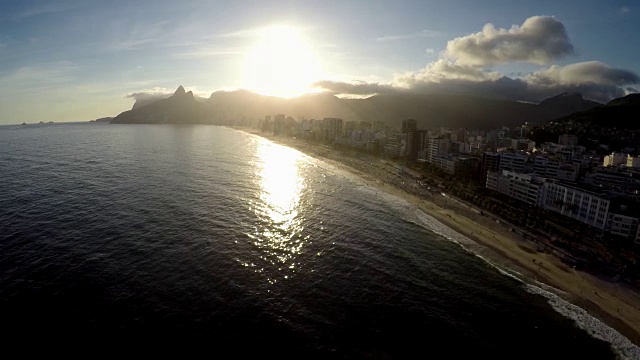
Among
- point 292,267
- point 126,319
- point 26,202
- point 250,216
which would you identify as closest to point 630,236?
point 292,267

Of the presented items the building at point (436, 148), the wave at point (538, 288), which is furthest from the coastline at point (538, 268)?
the building at point (436, 148)

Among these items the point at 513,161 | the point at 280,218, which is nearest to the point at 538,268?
the point at 280,218

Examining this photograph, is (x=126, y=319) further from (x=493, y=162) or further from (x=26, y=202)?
(x=493, y=162)

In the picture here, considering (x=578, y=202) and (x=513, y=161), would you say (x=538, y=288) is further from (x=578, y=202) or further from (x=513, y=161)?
(x=513, y=161)

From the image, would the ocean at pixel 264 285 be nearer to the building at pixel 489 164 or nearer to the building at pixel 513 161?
the building at pixel 489 164

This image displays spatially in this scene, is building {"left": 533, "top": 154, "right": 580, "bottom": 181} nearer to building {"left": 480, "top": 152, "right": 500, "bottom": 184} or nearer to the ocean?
building {"left": 480, "top": 152, "right": 500, "bottom": 184}

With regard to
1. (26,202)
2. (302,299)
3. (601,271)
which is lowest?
(601,271)
